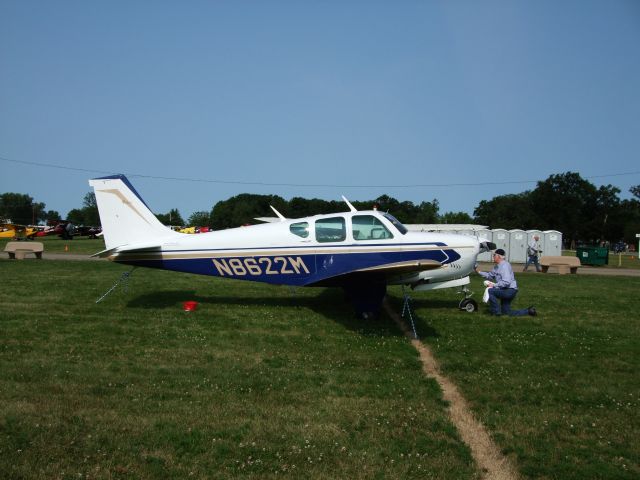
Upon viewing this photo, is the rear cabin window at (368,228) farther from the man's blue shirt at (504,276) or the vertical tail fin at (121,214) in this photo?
the vertical tail fin at (121,214)

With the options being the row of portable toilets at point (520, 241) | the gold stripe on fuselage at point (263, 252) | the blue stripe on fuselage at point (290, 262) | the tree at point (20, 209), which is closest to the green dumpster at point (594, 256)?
the row of portable toilets at point (520, 241)

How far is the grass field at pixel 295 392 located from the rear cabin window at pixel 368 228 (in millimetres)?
1739

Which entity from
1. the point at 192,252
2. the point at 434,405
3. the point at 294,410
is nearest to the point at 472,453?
the point at 434,405

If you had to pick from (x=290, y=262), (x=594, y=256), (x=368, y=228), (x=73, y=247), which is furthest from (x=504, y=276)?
(x=73, y=247)

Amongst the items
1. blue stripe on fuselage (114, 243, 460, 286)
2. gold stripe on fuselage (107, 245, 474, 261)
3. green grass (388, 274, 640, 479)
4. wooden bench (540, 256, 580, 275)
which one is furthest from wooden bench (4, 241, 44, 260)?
wooden bench (540, 256, 580, 275)

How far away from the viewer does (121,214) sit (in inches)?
395

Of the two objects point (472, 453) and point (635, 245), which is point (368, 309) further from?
point (635, 245)

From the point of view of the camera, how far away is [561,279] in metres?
17.5

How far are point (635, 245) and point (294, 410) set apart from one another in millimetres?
103124

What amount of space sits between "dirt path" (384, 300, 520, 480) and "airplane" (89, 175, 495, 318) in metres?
3.25

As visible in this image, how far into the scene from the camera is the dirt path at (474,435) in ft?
12.5

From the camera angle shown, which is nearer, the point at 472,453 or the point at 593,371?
the point at 472,453

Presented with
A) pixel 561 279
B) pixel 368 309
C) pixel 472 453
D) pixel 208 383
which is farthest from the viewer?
pixel 561 279

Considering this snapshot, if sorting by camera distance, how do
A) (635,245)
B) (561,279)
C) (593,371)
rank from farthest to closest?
1. (635,245)
2. (561,279)
3. (593,371)
